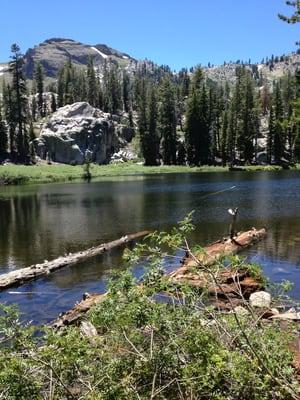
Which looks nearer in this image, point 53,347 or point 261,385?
point 261,385

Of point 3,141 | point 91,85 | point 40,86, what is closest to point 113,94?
point 91,85

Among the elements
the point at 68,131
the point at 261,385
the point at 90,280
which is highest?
the point at 68,131

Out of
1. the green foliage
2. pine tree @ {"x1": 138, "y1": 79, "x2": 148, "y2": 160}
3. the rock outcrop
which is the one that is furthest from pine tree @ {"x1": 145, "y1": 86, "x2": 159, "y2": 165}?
the green foliage

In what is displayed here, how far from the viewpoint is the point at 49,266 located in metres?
24.0

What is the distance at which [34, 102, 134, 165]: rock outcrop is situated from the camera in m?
132

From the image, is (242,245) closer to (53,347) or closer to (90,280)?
(90,280)

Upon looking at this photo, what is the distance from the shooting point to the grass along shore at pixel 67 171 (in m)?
88.7

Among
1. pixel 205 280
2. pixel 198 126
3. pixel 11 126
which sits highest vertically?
pixel 11 126

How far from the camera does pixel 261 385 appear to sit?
275 inches

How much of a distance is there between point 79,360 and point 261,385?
2.80 metres

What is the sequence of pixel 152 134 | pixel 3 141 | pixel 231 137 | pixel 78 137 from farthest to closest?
1. pixel 78 137
2. pixel 152 134
3. pixel 231 137
4. pixel 3 141

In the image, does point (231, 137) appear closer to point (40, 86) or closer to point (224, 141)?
point (224, 141)

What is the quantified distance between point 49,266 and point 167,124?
356 ft

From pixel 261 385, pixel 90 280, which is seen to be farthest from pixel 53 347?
pixel 90 280
